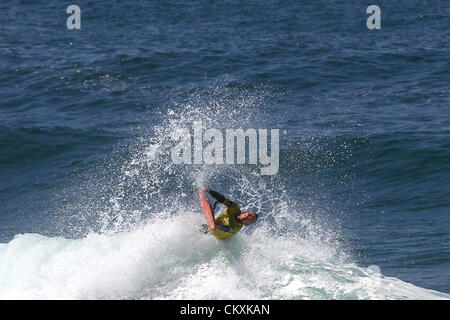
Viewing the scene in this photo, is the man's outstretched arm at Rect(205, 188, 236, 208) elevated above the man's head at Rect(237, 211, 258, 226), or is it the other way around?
the man's outstretched arm at Rect(205, 188, 236, 208)

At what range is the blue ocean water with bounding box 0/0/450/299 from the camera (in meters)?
12.4

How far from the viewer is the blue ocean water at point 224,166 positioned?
12352 millimetres

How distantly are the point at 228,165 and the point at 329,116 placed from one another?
4.88 metres

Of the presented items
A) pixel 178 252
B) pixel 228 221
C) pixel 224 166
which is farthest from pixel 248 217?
pixel 224 166

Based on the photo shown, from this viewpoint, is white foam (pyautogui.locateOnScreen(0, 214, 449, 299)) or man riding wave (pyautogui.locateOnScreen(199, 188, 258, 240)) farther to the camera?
man riding wave (pyautogui.locateOnScreen(199, 188, 258, 240))

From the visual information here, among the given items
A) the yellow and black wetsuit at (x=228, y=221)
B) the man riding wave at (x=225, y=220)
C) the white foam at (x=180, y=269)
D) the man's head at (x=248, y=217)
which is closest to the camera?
the white foam at (x=180, y=269)

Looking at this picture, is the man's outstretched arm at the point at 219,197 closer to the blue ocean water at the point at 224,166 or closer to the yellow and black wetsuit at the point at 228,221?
the yellow and black wetsuit at the point at 228,221

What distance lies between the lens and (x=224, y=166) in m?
18.7

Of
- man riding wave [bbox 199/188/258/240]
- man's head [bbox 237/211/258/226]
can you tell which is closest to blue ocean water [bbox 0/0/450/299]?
man riding wave [bbox 199/188/258/240]

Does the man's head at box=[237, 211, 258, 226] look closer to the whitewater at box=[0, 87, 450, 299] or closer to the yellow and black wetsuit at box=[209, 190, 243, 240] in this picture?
the yellow and black wetsuit at box=[209, 190, 243, 240]

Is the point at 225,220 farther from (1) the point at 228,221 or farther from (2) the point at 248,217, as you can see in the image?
(2) the point at 248,217

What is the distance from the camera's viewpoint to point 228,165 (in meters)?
18.9

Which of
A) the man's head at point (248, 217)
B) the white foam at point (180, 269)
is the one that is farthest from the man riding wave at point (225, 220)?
the white foam at point (180, 269)
